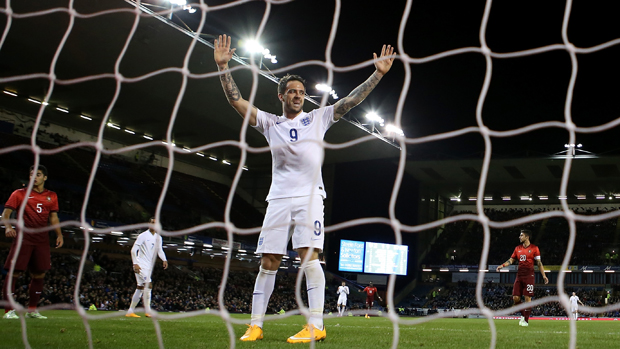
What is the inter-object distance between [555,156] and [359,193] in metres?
11.7

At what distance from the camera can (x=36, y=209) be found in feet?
21.5

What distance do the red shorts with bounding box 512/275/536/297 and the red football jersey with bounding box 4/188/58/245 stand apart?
299 inches

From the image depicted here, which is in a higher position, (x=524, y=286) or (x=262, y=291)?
(x=524, y=286)

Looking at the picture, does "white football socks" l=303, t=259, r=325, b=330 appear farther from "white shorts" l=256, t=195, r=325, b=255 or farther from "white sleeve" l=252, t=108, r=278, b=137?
"white sleeve" l=252, t=108, r=278, b=137

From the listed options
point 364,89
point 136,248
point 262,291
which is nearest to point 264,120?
point 364,89

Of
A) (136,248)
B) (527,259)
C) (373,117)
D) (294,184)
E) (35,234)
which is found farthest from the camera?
(373,117)

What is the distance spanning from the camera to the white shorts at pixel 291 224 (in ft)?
13.2

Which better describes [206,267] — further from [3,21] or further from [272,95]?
[3,21]

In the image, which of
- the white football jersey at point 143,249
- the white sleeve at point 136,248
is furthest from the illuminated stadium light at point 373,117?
the white sleeve at point 136,248

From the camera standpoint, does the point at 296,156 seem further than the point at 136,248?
No

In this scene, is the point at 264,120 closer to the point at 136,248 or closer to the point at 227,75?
the point at 227,75

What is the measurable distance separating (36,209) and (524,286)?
26.3 ft

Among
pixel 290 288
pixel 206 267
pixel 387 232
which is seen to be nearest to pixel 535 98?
pixel 387 232

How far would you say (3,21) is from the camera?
17.3 m
